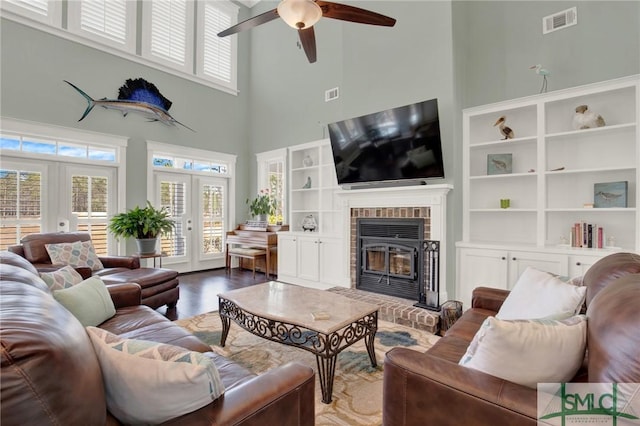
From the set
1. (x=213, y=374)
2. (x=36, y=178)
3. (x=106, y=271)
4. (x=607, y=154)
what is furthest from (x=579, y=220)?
(x=36, y=178)

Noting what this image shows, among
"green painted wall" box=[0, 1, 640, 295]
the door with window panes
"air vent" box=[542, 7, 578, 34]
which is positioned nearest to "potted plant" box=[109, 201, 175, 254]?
the door with window panes

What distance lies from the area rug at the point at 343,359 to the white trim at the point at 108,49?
471 cm

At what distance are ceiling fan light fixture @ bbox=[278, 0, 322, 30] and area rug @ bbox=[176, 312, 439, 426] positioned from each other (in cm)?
264

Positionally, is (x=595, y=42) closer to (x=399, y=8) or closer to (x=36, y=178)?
(x=399, y=8)

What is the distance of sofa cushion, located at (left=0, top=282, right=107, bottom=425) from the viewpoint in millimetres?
599

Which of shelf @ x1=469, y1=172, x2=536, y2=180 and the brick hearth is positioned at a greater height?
shelf @ x1=469, y1=172, x2=536, y2=180

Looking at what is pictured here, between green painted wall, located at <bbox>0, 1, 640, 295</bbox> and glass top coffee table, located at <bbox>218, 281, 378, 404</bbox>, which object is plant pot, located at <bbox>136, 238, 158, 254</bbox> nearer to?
green painted wall, located at <bbox>0, 1, 640, 295</bbox>

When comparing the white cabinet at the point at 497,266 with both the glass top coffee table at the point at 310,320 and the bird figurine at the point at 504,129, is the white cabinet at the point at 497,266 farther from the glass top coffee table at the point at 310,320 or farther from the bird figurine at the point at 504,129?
the glass top coffee table at the point at 310,320

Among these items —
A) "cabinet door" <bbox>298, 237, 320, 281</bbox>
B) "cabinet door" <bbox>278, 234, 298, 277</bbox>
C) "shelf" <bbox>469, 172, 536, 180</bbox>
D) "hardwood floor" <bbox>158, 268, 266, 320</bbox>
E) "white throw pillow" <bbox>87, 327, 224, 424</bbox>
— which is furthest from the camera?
"cabinet door" <bbox>278, 234, 298, 277</bbox>

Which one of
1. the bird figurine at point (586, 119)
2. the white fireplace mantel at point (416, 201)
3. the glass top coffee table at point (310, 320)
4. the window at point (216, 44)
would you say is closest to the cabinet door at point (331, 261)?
the white fireplace mantel at point (416, 201)

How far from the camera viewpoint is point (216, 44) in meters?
6.54

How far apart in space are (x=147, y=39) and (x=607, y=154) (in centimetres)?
700

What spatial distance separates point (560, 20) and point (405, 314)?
3.64 metres

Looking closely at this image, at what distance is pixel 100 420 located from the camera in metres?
0.78
